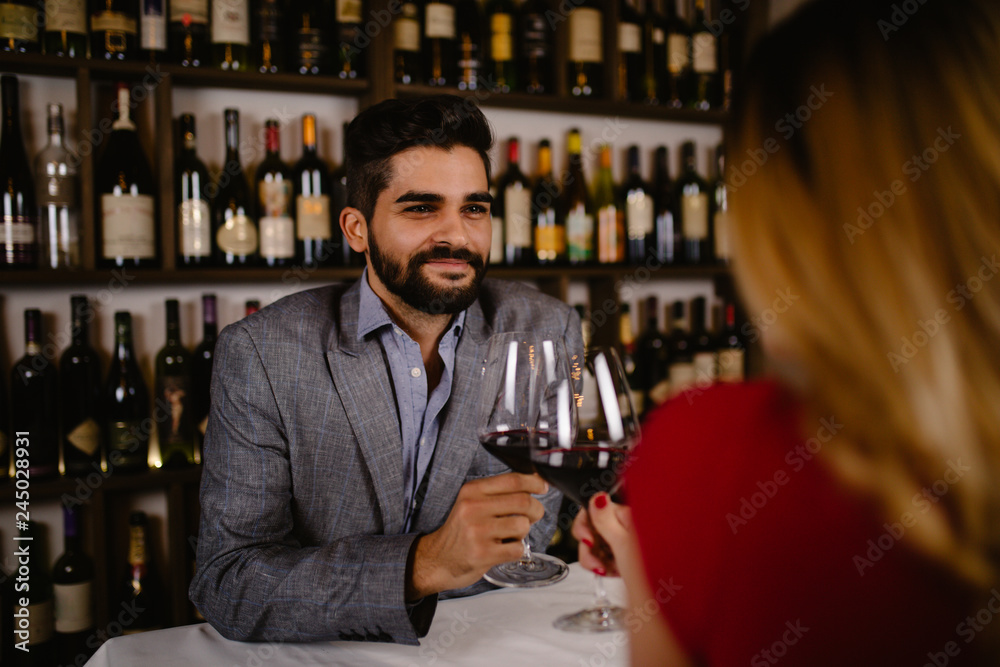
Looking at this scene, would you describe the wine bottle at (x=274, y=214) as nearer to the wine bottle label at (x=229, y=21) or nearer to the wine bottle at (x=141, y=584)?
the wine bottle label at (x=229, y=21)

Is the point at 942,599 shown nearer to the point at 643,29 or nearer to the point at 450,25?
the point at 450,25

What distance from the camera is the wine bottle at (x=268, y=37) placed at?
5.65ft

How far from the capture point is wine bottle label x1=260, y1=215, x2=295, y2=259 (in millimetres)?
1706

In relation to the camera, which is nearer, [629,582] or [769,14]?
[629,582]

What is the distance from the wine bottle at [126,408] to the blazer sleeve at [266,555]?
663 mm

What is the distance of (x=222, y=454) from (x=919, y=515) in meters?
0.89

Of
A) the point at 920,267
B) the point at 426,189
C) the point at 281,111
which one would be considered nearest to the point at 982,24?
the point at 920,267

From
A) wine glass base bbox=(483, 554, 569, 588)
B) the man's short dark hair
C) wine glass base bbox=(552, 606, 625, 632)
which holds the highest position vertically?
the man's short dark hair

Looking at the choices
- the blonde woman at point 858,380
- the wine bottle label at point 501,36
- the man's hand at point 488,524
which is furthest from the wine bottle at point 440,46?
the blonde woman at point 858,380

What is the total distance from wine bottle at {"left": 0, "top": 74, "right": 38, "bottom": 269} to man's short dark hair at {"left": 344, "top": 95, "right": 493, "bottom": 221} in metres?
0.80

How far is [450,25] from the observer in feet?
6.07

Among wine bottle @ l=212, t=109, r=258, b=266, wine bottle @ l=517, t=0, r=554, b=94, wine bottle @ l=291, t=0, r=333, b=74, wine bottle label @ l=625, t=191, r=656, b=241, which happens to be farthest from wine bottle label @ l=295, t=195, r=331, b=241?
wine bottle label @ l=625, t=191, r=656, b=241

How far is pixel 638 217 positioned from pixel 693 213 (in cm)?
20

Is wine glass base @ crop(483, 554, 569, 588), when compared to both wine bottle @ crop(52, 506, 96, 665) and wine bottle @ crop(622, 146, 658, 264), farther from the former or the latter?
wine bottle @ crop(622, 146, 658, 264)
